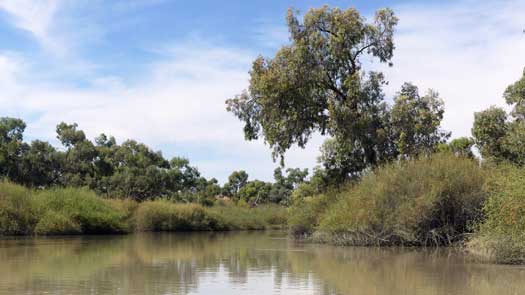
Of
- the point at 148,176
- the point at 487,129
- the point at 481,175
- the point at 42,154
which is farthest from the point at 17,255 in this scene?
the point at 148,176

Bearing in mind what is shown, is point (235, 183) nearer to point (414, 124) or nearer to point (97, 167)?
point (97, 167)

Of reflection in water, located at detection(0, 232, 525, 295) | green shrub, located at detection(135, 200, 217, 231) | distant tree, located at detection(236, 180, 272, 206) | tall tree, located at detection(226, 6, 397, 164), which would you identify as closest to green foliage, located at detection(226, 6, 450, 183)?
tall tree, located at detection(226, 6, 397, 164)

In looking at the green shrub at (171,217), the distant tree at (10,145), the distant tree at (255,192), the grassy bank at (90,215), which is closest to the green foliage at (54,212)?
the grassy bank at (90,215)

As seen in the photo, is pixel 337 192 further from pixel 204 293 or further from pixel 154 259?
pixel 204 293

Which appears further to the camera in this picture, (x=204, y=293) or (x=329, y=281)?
(x=329, y=281)

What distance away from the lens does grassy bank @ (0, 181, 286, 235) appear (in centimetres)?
3875

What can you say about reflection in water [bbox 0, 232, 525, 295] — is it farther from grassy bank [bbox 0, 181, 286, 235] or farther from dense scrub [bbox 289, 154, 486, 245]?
grassy bank [bbox 0, 181, 286, 235]

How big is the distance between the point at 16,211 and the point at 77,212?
503 centimetres

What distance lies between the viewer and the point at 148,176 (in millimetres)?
68812

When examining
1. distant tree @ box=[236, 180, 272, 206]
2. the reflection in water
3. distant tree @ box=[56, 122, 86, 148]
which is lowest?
the reflection in water

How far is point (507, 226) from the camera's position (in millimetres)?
18969

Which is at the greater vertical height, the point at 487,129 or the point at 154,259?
the point at 487,129

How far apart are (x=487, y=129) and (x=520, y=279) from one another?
81.3ft

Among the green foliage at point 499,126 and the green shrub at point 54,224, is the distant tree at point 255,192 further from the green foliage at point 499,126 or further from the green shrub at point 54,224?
the green foliage at point 499,126
